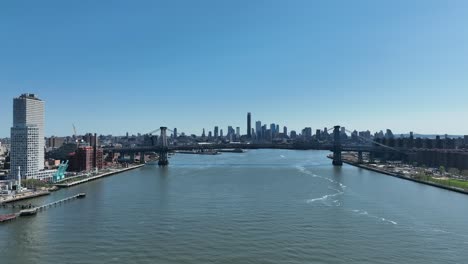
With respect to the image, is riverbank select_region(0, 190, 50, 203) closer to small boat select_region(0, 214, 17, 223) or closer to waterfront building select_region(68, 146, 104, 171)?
small boat select_region(0, 214, 17, 223)

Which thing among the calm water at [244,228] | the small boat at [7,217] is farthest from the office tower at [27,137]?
the small boat at [7,217]

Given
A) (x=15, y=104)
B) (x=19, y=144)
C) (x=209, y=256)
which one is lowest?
(x=209, y=256)

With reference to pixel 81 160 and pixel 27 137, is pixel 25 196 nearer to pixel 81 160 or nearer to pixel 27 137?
pixel 27 137

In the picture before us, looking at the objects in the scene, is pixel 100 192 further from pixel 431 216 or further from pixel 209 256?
pixel 431 216

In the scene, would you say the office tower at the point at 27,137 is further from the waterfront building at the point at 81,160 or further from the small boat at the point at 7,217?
the small boat at the point at 7,217

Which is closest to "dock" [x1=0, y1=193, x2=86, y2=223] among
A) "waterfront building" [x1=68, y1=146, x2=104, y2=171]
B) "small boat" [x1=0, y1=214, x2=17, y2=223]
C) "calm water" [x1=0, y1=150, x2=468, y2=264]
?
"small boat" [x1=0, y1=214, x2=17, y2=223]

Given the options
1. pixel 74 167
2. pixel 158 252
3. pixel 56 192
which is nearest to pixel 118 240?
pixel 158 252
